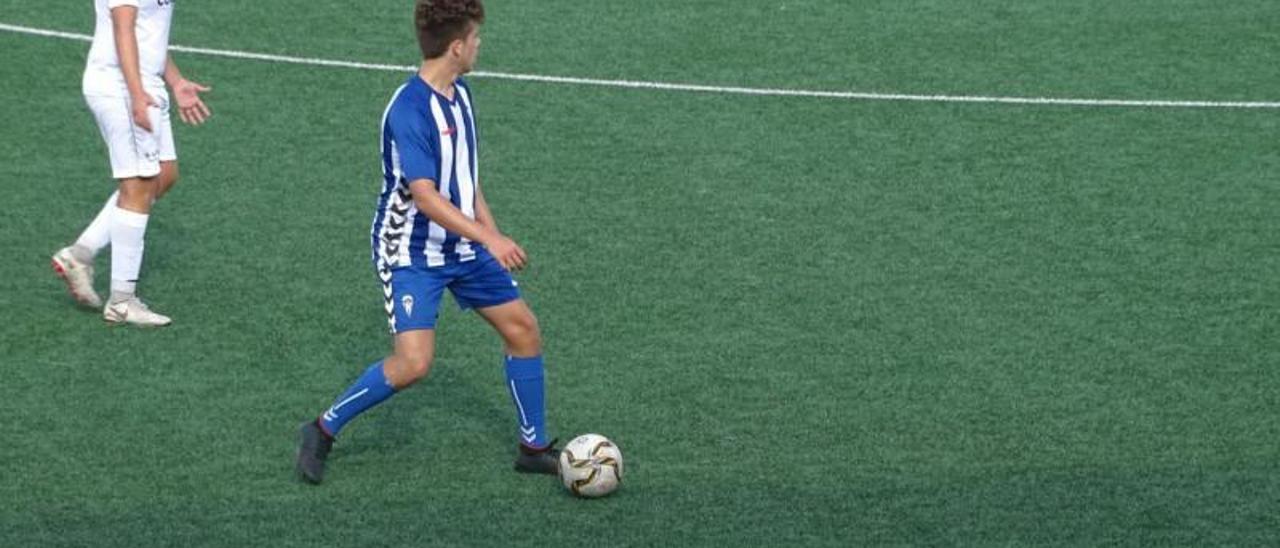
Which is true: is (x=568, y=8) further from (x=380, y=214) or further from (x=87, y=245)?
(x=380, y=214)

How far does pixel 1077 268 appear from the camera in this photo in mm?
11164

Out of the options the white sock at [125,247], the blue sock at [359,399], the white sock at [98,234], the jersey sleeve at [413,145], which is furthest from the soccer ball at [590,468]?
the white sock at [98,234]

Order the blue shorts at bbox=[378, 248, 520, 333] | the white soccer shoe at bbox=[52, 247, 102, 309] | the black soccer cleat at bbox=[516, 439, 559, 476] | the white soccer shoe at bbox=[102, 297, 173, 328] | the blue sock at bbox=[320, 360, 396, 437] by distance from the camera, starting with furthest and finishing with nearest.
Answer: the white soccer shoe at bbox=[52, 247, 102, 309], the white soccer shoe at bbox=[102, 297, 173, 328], the black soccer cleat at bbox=[516, 439, 559, 476], the blue sock at bbox=[320, 360, 396, 437], the blue shorts at bbox=[378, 248, 520, 333]

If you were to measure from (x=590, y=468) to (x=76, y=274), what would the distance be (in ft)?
11.0

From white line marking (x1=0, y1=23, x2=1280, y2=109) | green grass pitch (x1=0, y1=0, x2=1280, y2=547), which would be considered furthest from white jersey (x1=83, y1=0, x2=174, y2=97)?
white line marking (x1=0, y1=23, x2=1280, y2=109)

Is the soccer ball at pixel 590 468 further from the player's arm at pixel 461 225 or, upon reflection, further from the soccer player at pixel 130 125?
the soccer player at pixel 130 125

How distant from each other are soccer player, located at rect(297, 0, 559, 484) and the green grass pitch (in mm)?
292

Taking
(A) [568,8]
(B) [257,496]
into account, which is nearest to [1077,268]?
(B) [257,496]

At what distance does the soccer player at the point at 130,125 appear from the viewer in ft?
32.3

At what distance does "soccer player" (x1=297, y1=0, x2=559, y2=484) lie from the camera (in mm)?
8016

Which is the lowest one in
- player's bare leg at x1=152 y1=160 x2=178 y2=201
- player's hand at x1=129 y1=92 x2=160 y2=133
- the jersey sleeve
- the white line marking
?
the white line marking

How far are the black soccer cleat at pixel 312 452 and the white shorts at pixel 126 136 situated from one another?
2.13 m

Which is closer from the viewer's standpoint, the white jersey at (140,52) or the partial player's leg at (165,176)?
the white jersey at (140,52)

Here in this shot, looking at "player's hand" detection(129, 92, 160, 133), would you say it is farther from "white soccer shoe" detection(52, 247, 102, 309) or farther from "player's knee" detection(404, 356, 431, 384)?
"player's knee" detection(404, 356, 431, 384)
